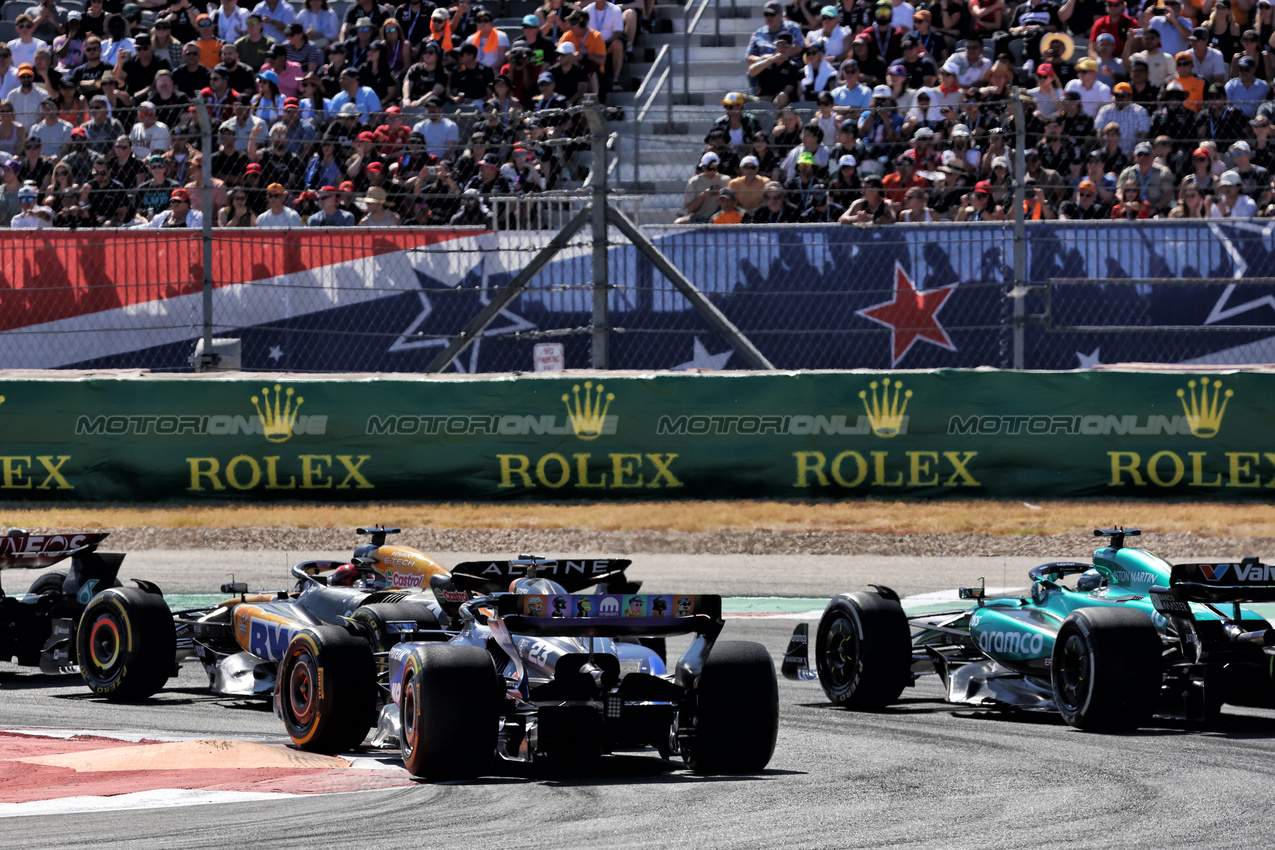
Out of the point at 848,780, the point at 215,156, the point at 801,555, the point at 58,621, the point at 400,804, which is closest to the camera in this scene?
the point at 400,804

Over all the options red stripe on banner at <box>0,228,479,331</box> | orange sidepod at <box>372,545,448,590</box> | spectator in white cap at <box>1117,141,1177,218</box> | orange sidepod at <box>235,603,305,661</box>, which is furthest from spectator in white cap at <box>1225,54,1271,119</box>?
orange sidepod at <box>235,603,305,661</box>

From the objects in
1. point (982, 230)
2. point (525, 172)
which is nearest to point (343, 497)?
point (525, 172)

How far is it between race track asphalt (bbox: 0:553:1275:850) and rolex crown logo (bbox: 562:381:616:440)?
18.7 feet

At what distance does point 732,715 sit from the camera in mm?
6824

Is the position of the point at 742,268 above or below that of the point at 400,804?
above

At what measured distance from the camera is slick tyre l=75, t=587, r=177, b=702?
347 inches

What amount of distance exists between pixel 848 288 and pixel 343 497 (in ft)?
14.4

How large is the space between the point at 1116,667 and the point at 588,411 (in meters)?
7.17

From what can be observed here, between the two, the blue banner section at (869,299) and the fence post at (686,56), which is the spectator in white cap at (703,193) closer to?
the blue banner section at (869,299)

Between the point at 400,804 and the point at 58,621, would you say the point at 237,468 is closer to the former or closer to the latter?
the point at 58,621

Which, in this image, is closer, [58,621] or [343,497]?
[58,621]

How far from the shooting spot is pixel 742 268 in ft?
48.8

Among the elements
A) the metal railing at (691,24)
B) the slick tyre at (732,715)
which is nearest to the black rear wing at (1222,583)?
the slick tyre at (732,715)

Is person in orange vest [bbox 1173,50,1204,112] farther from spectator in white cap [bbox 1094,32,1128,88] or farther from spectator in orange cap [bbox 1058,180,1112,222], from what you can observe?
spectator in orange cap [bbox 1058,180,1112,222]
